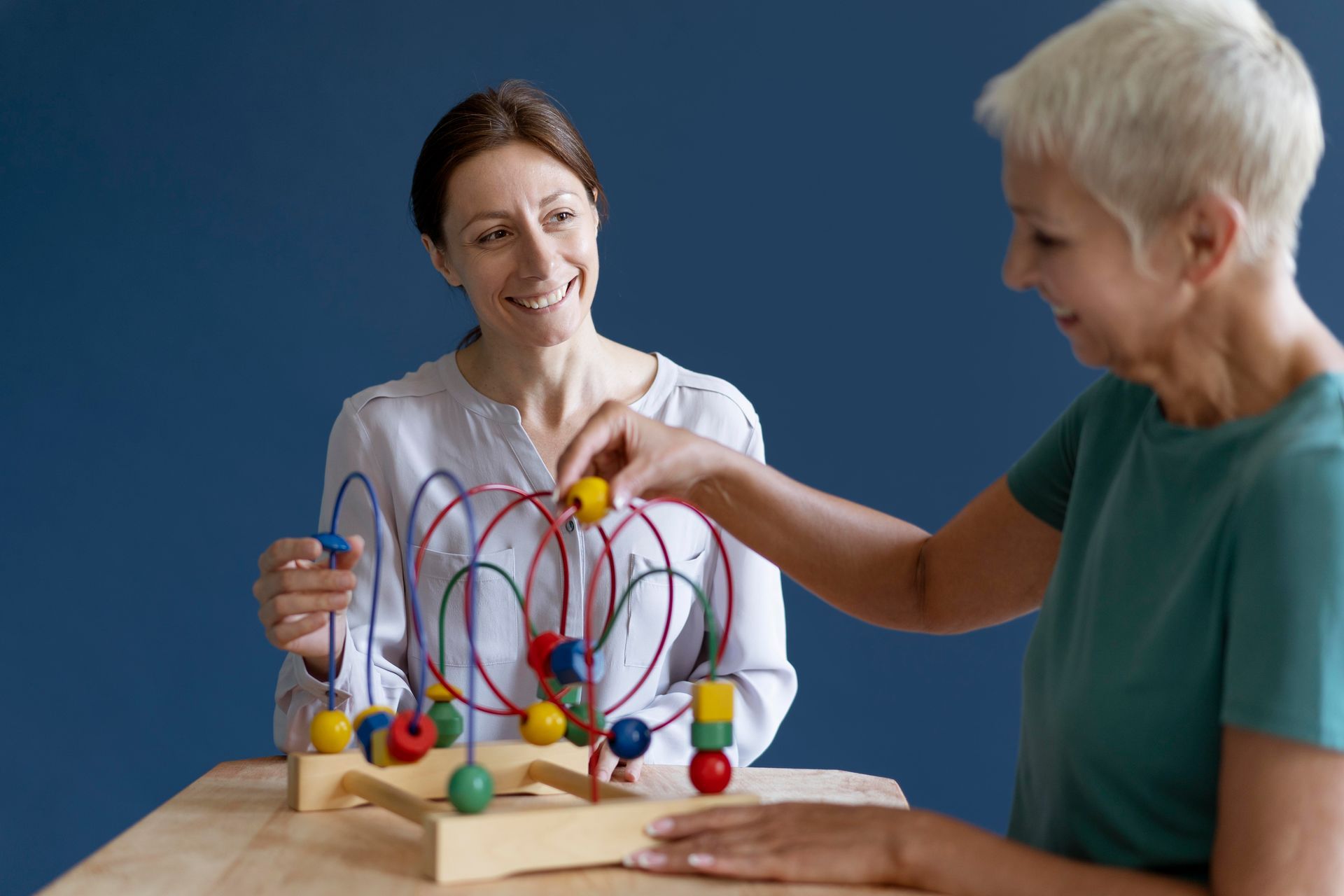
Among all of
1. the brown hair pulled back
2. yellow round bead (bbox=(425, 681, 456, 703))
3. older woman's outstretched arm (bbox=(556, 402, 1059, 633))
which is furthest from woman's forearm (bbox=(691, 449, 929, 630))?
the brown hair pulled back

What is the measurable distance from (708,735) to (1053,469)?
0.43 meters

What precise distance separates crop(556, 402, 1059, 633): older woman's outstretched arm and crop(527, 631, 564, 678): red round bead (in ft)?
0.53

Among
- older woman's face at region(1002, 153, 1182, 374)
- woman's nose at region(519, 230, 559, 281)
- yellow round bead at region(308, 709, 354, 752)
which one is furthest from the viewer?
woman's nose at region(519, 230, 559, 281)

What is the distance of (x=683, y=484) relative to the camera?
4.70 ft

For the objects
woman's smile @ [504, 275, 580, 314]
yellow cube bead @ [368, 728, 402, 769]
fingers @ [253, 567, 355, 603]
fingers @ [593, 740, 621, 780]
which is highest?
woman's smile @ [504, 275, 580, 314]

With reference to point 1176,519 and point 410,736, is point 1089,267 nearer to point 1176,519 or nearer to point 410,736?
point 1176,519

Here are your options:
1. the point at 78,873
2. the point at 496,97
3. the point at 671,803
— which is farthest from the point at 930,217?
the point at 78,873

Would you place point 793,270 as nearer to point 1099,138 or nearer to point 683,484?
point 683,484

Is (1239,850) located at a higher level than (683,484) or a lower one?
lower

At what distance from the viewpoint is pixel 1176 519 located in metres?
1.00

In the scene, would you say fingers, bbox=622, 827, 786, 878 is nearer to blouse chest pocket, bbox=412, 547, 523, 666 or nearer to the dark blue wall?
blouse chest pocket, bbox=412, 547, 523, 666

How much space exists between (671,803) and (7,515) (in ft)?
7.35

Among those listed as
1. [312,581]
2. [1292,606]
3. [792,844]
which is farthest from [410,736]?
[1292,606]

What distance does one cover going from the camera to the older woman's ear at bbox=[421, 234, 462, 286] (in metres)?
2.00
